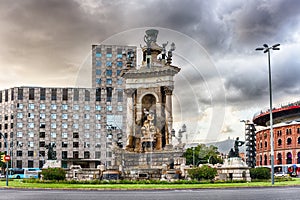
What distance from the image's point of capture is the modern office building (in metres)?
111

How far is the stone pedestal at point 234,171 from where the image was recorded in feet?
152

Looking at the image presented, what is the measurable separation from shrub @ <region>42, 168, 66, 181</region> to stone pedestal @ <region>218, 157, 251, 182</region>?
53.2 ft

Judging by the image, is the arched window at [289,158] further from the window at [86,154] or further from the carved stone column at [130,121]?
the carved stone column at [130,121]

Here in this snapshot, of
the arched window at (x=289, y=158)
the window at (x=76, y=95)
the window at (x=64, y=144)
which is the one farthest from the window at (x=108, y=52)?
the arched window at (x=289, y=158)

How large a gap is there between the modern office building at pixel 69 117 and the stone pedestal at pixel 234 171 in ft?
212

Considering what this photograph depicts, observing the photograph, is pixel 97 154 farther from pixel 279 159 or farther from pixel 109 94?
pixel 279 159

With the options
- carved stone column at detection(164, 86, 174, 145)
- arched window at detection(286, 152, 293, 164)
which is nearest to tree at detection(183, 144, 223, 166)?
arched window at detection(286, 152, 293, 164)

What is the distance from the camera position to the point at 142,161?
59.5m

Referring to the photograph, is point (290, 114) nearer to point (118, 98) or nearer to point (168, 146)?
point (118, 98)

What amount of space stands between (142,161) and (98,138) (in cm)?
5361

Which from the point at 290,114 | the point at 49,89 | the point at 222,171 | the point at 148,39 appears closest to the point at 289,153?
the point at 290,114

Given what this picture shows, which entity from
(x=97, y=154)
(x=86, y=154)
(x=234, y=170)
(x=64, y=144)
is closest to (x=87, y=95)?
(x=64, y=144)

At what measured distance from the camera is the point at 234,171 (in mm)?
46656

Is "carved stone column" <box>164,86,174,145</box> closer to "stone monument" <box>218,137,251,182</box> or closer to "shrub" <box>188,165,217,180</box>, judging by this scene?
"stone monument" <box>218,137,251,182</box>
